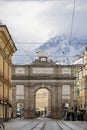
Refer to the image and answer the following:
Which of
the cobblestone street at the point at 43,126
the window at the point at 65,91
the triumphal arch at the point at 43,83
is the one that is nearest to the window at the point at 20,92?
the triumphal arch at the point at 43,83

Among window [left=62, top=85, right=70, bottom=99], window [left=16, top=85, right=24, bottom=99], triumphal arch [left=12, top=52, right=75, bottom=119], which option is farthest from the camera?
window [left=16, top=85, right=24, bottom=99]

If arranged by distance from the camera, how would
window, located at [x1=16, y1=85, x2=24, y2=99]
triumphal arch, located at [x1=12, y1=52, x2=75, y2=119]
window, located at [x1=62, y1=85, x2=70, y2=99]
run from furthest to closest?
1. window, located at [x1=16, y1=85, x2=24, y2=99]
2. window, located at [x1=62, y1=85, x2=70, y2=99]
3. triumphal arch, located at [x1=12, y1=52, x2=75, y2=119]

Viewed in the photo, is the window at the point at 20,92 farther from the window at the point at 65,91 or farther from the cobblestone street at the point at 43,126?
the cobblestone street at the point at 43,126

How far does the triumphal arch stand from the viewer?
129 meters

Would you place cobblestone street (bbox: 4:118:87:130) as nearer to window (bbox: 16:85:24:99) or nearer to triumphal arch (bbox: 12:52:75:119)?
triumphal arch (bbox: 12:52:75:119)

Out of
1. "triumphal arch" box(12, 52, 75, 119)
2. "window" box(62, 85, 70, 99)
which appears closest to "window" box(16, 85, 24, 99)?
"triumphal arch" box(12, 52, 75, 119)

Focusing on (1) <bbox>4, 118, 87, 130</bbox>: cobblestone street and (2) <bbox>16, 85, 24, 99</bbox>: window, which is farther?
(2) <bbox>16, 85, 24, 99</bbox>: window

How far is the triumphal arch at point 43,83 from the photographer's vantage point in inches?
5064

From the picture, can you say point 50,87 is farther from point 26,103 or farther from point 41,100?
point 41,100

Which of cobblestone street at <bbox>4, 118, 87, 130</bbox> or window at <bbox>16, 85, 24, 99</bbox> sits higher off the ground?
window at <bbox>16, 85, 24, 99</bbox>

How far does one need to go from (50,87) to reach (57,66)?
530 cm

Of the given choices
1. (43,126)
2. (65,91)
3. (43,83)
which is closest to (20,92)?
(43,83)

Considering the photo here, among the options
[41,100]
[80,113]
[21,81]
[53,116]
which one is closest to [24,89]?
[21,81]

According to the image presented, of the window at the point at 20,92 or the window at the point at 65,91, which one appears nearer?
the window at the point at 65,91
